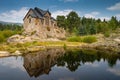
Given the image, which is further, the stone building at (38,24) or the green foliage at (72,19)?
the green foliage at (72,19)

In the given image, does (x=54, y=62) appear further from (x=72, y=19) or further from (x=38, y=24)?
(x=72, y=19)

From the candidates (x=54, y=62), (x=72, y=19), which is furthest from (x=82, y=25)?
(x=54, y=62)

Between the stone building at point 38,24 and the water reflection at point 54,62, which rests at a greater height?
the stone building at point 38,24

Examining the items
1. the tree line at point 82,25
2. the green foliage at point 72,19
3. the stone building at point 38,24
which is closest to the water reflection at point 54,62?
the stone building at point 38,24

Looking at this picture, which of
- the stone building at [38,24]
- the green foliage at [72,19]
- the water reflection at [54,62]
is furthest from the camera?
the green foliage at [72,19]

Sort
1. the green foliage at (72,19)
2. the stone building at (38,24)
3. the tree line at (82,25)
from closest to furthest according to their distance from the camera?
the stone building at (38,24), the tree line at (82,25), the green foliage at (72,19)

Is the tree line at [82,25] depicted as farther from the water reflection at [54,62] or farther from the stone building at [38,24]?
the water reflection at [54,62]

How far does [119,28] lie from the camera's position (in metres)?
165

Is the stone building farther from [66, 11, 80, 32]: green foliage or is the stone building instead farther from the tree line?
[66, 11, 80, 32]: green foliage

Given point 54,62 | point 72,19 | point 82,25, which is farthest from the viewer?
point 72,19

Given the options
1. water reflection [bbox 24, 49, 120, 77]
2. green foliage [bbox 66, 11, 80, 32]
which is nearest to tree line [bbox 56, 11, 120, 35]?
green foliage [bbox 66, 11, 80, 32]

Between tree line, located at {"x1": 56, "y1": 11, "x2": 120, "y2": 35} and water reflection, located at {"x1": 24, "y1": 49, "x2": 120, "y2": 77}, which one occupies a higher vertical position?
tree line, located at {"x1": 56, "y1": 11, "x2": 120, "y2": 35}

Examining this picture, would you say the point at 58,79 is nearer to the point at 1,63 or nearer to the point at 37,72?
the point at 37,72

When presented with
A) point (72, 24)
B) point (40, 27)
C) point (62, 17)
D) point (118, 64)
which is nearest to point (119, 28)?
point (72, 24)
